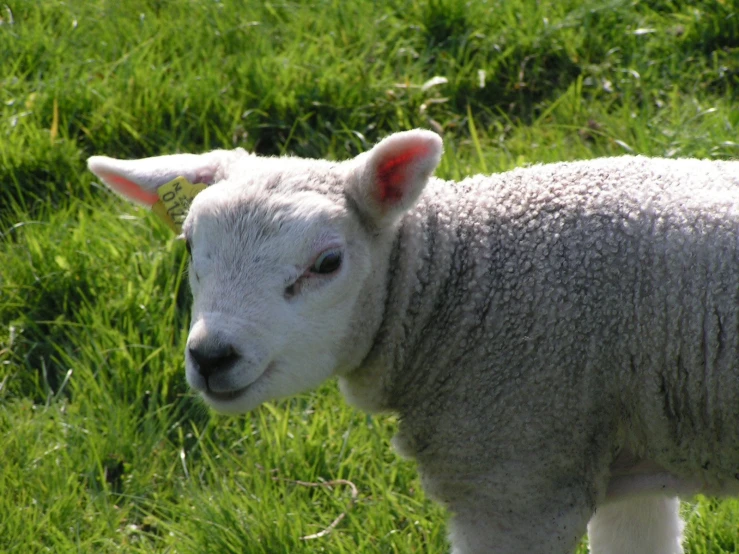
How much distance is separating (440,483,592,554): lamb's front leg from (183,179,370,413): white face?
608 mm

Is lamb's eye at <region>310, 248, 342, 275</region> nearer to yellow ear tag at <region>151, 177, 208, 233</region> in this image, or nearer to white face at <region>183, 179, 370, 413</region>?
white face at <region>183, 179, 370, 413</region>

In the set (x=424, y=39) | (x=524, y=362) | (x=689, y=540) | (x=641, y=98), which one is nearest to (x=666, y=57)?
(x=641, y=98)

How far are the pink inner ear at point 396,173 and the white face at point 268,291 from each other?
0.41 feet

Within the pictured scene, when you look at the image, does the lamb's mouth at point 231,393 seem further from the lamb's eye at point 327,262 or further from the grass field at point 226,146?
the grass field at point 226,146

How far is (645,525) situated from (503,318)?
1.00m

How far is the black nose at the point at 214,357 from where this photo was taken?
2934 millimetres

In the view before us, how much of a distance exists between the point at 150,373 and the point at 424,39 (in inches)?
97.1

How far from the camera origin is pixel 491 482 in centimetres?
313

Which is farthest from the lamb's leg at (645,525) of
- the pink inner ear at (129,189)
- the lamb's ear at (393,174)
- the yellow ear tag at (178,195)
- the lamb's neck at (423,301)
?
the pink inner ear at (129,189)

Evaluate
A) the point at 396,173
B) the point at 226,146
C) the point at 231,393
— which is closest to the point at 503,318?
the point at 396,173

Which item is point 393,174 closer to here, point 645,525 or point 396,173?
point 396,173

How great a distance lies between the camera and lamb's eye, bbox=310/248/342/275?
3.11 meters

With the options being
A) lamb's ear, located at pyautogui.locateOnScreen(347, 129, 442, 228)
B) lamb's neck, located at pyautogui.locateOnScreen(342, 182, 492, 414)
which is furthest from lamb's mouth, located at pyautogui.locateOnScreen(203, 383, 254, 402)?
lamb's ear, located at pyautogui.locateOnScreen(347, 129, 442, 228)

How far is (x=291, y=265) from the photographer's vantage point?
307cm
